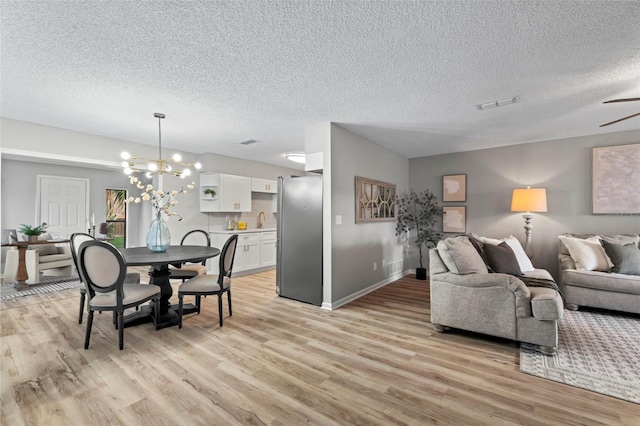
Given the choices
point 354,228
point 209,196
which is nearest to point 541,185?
point 354,228

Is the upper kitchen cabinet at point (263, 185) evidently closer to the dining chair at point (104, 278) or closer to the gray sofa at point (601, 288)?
the dining chair at point (104, 278)

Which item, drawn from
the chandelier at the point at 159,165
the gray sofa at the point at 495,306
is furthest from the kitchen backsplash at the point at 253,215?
the gray sofa at the point at 495,306

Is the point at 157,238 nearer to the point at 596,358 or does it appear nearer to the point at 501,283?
the point at 501,283

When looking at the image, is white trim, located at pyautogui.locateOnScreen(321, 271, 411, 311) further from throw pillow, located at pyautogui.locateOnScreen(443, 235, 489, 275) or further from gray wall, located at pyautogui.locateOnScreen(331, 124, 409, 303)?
throw pillow, located at pyautogui.locateOnScreen(443, 235, 489, 275)

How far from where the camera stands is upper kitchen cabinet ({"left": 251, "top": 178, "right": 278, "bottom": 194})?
6519 mm

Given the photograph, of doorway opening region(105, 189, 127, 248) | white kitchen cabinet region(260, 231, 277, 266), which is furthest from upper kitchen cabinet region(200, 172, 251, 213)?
doorway opening region(105, 189, 127, 248)

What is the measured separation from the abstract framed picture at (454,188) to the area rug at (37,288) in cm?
683

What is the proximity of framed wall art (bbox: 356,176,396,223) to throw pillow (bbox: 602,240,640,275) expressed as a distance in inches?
117

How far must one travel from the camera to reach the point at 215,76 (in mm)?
2623

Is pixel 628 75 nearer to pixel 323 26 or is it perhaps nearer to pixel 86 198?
pixel 323 26

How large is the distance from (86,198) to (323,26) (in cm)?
763

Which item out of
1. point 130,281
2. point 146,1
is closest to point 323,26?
point 146,1

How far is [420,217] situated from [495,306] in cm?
328

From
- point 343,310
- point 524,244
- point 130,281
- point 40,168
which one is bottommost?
point 343,310
